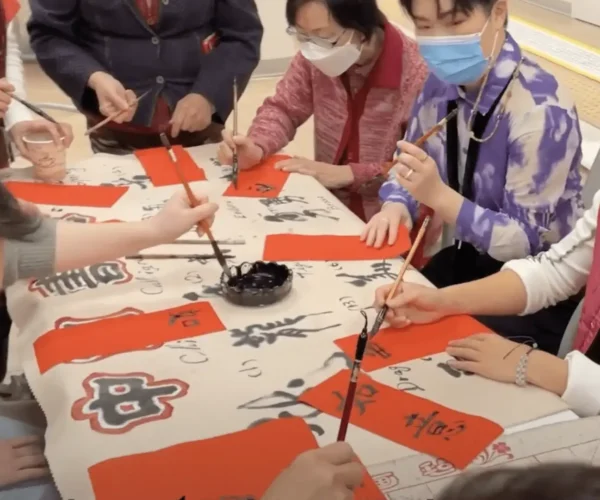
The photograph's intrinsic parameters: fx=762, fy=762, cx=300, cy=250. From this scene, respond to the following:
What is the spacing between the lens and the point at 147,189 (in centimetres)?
164

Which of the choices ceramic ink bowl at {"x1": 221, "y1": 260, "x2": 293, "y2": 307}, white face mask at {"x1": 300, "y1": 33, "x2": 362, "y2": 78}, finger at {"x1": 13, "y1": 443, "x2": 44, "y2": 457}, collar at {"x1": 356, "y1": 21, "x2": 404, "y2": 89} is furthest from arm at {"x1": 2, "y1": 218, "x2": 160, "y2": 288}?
collar at {"x1": 356, "y1": 21, "x2": 404, "y2": 89}

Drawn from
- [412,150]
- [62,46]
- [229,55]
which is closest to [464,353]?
[412,150]

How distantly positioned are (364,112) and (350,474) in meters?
1.29

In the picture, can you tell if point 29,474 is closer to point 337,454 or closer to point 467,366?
→ point 337,454

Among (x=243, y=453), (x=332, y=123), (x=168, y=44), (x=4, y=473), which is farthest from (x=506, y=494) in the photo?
(x=168, y=44)

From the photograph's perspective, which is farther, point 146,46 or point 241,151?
point 146,46

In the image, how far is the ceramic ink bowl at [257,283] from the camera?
3.92 feet

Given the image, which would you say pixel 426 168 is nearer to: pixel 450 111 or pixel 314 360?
pixel 450 111

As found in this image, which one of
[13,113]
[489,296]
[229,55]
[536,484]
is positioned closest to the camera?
[536,484]

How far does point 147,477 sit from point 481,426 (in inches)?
15.8

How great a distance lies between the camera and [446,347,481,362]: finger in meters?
1.04

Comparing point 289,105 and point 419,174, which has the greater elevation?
point 419,174

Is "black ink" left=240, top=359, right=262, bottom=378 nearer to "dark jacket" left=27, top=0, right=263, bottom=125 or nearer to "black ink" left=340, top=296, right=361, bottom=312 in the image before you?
"black ink" left=340, top=296, right=361, bottom=312

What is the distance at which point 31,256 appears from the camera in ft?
3.96
